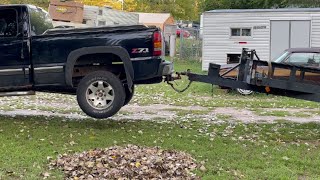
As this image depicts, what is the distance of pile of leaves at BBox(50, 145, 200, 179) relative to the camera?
20.2 feet

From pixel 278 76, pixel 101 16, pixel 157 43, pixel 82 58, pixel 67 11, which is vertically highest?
pixel 67 11

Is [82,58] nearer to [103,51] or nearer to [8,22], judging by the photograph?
[103,51]

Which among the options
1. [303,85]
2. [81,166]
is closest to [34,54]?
[81,166]

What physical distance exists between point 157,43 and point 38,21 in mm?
2238

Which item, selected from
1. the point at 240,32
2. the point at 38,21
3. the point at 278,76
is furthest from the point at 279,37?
the point at 38,21

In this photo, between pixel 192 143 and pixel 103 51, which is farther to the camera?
pixel 103 51

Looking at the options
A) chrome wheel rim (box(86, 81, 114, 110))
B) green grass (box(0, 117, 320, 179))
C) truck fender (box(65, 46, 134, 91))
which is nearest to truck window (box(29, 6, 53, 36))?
truck fender (box(65, 46, 134, 91))

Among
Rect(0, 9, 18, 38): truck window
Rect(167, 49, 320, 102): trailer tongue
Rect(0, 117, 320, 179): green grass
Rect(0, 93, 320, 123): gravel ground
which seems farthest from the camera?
Rect(0, 93, 320, 123): gravel ground

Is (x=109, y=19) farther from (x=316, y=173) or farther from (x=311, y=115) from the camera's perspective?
(x=316, y=173)

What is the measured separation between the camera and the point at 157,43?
28.4 ft

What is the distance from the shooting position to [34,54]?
28.6 ft

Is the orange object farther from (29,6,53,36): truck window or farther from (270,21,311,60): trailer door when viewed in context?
(29,6,53,36): truck window

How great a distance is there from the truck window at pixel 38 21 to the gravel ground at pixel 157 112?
194cm

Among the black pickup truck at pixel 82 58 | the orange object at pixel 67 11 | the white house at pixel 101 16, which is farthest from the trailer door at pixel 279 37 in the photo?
the black pickup truck at pixel 82 58
